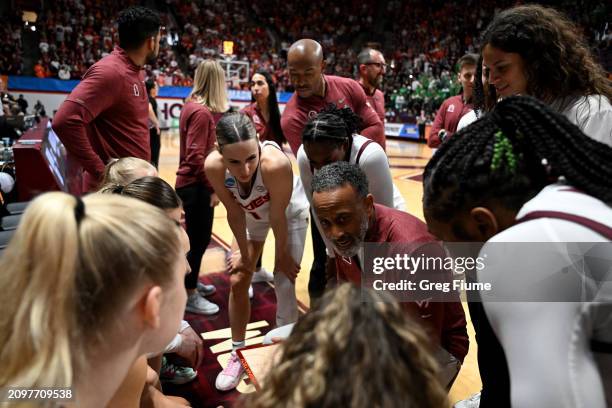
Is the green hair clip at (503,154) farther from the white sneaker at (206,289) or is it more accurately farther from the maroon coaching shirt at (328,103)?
the white sneaker at (206,289)

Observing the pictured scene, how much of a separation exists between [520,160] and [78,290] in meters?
0.89

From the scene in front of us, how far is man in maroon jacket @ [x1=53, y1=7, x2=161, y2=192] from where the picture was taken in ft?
8.21

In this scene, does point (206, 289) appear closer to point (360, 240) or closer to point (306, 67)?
point (306, 67)

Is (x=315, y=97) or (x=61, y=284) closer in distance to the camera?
(x=61, y=284)

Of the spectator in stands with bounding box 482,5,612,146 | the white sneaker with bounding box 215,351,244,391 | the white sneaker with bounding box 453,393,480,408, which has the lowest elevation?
the white sneaker with bounding box 215,351,244,391

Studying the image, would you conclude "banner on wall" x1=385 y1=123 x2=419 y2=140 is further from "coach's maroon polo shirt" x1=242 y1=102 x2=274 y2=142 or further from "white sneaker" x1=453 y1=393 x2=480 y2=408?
"white sneaker" x1=453 y1=393 x2=480 y2=408

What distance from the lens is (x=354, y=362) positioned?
0.64 meters

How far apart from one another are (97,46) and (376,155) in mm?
16036

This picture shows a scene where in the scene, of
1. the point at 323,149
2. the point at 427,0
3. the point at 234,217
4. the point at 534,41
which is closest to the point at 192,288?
the point at 234,217

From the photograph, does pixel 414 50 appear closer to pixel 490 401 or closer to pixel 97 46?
pixel 97 46

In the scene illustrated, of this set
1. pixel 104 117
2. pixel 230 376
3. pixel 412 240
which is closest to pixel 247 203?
pixel 230 376

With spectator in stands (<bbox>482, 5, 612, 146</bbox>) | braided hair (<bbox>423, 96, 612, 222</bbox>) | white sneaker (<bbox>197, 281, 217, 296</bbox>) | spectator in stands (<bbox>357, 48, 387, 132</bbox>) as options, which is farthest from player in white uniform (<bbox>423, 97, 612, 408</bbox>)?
spectator in stands (<bbox>357, 48, 387, 132</bbox>)

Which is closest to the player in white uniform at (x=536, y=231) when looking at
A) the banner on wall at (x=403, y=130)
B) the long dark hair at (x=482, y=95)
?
the long dark hair at (x=482, y=95)

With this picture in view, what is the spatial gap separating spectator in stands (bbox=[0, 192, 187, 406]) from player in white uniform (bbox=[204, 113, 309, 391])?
4.20 ft
